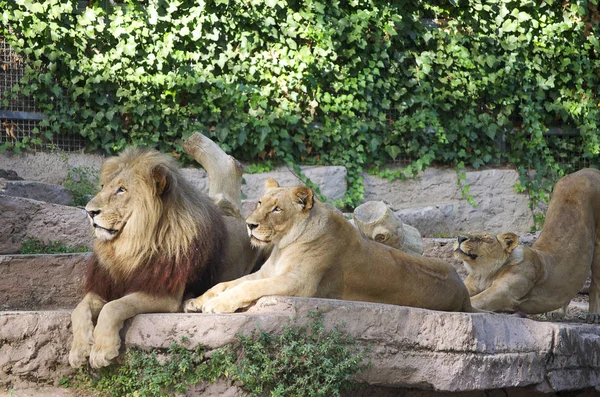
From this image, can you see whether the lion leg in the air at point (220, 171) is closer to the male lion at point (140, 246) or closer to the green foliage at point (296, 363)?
the male lion at point (140, 246)

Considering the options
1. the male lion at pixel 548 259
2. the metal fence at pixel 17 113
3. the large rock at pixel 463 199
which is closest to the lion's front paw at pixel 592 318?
the male lion at pixel 548 259

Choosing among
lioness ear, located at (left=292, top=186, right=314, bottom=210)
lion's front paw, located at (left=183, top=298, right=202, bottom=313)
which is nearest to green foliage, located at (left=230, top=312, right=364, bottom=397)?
lion's front paw, located at (left=183, top=298, right=202, bottom=313)

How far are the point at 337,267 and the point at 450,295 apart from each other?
965 millimetres

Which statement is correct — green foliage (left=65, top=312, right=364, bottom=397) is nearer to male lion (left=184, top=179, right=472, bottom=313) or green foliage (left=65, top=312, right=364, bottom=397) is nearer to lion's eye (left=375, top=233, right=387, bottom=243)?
male lion (left=184, top=179, right=472, bottom=313)

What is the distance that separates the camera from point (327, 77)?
37.4ft

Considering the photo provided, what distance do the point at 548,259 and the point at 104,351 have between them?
425 cm

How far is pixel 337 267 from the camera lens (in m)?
5.71

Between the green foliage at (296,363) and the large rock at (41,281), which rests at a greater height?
the green foliage at (296,363)

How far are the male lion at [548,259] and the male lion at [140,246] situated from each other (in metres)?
2.64

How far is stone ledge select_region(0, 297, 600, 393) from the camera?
5.07 metres

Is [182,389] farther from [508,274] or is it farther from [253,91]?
[253,91]

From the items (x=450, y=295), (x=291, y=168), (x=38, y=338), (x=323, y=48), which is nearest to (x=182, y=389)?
(x=38, y=338)

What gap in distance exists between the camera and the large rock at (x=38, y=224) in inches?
310

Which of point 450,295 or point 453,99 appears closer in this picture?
point 450,295
